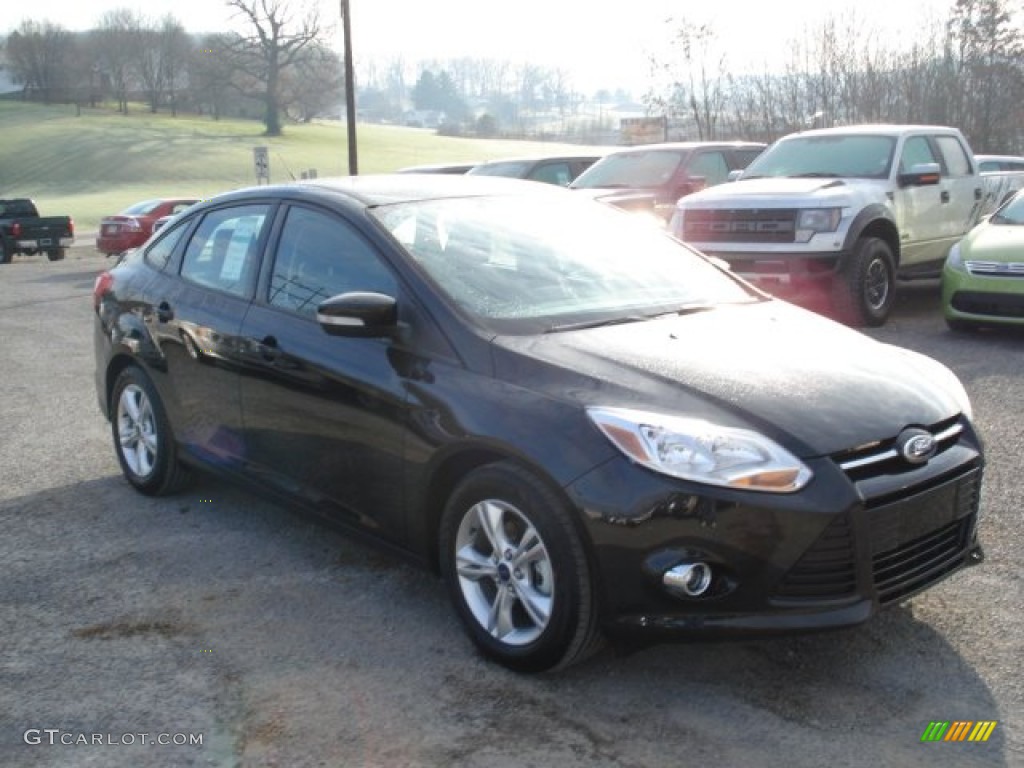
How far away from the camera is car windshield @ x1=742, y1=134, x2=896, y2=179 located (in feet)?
35.3

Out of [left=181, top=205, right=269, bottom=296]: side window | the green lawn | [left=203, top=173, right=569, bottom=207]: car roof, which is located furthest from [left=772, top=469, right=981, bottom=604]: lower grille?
the green lawn

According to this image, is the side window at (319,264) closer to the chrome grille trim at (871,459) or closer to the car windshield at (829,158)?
the chrome grille trim at (871,459)

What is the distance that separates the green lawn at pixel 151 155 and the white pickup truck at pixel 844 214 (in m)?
38.6

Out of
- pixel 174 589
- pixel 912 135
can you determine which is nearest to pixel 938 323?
pixel 912 135

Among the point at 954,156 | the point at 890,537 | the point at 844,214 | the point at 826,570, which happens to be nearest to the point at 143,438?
the point at 826,570

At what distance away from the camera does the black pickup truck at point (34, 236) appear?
86.0 ft

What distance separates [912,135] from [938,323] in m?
1.98

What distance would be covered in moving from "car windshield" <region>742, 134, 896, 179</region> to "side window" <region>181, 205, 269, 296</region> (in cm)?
714

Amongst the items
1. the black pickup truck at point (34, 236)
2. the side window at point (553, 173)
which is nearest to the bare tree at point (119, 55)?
the black pickup truck at point (34, 236)

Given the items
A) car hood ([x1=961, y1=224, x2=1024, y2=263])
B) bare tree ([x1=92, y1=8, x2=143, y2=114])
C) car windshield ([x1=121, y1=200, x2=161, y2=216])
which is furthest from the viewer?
bare tree ([x1=92, y1=8, x2=143, y2=114])

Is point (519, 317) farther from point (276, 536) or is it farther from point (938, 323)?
point (938, 323)

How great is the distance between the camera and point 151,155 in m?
69.6

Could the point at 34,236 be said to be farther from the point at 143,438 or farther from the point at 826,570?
the point at 826,570

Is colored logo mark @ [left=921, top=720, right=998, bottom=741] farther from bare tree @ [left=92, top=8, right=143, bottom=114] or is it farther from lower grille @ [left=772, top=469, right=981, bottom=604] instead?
bare tree @ [left=92, top=8, right=143, bottom=114]
